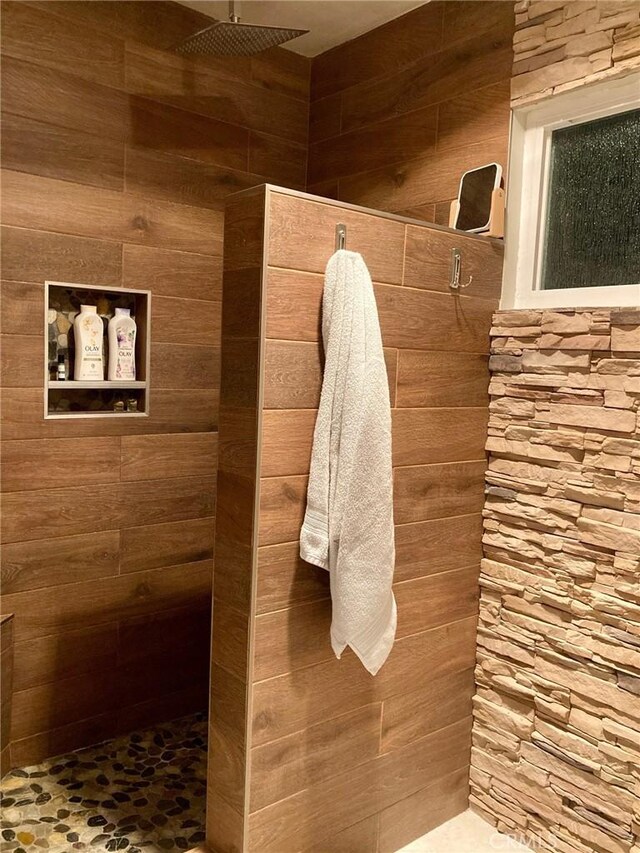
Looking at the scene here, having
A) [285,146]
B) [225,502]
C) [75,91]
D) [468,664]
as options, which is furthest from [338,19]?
[468,664]

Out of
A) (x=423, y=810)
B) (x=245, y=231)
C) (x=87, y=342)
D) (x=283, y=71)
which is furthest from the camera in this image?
(x=283, y=71)

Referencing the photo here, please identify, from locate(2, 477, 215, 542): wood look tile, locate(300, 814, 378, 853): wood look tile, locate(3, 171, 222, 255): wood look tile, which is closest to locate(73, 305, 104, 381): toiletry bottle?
locate(3, 171, 222, 255): wood look tile

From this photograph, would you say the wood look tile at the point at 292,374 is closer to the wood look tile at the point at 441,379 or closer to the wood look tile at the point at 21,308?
the wood look tile at the point at 441,379

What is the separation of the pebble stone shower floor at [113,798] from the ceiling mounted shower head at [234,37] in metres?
2.20

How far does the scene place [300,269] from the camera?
61.0 inches

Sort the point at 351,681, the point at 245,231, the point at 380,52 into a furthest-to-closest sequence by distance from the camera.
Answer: the point at 380,52 → the point at 351,681 → the point at 245,231

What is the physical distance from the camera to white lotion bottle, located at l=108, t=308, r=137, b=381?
90.3 inches

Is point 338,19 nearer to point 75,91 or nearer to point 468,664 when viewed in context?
point 75,91

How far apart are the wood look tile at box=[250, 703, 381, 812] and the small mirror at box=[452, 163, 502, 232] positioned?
1374 millimetres

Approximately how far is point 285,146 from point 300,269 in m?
1.37

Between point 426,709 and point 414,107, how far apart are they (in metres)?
1.88

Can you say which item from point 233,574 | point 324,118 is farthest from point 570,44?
point 233,574

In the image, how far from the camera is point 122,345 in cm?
231

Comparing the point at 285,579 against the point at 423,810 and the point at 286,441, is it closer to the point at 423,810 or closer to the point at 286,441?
the point at 286,441
